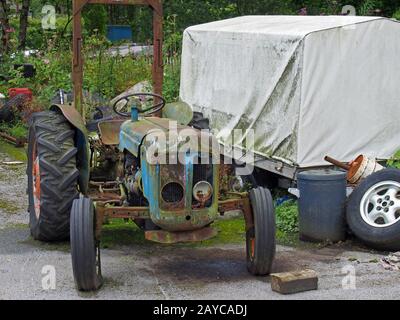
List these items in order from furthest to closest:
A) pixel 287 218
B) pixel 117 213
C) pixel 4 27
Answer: pixel 4 27 < pixel 287 218 < pixel 117 213


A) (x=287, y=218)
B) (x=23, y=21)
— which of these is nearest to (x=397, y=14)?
(x=23, y=21)

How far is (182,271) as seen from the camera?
258 inches

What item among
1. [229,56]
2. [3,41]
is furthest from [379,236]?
[3,41]

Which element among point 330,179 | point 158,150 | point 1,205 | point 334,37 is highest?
point 334,37

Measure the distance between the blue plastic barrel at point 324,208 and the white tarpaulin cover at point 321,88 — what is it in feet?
3.13

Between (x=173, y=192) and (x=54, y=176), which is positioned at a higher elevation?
(x=173, y=192)

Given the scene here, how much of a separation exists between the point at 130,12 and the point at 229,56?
1857 centimetres

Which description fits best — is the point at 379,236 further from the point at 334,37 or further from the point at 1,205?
the point at 1,205

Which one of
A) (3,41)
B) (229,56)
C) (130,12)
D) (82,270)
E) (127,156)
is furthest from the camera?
(130,12)

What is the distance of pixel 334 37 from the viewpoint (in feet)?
27.8

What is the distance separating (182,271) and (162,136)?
3.88 ft

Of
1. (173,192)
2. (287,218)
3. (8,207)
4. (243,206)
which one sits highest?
(173,192)

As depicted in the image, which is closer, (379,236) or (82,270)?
(82,270)

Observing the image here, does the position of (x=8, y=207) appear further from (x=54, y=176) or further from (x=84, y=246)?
(x=84, y=246)
